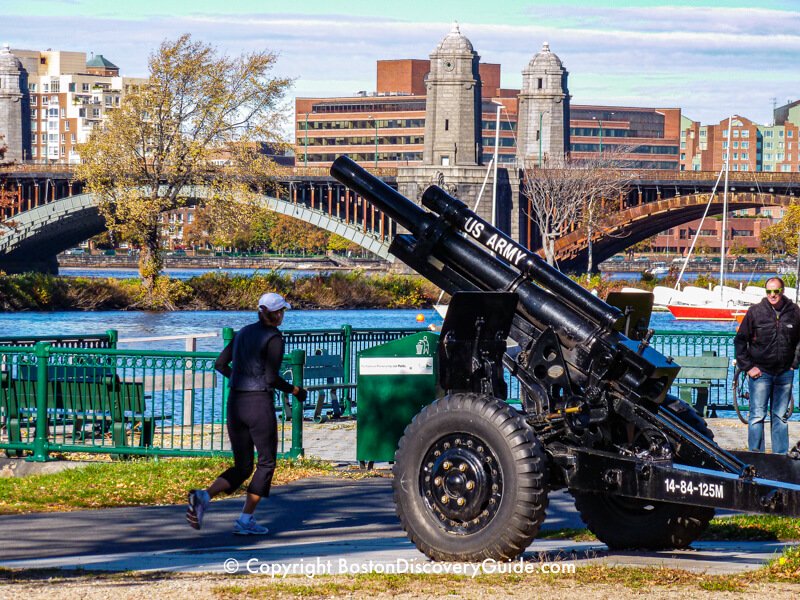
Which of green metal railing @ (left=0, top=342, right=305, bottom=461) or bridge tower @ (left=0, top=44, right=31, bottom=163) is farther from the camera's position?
bridge tower @ (left=0, top=44, right=31, bottom=163)

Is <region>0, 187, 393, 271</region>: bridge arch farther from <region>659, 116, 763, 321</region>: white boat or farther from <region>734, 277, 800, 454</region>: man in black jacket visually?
<region>734, 277, 800, 454</region>: man in black jacket

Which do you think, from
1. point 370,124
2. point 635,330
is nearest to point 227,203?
point 635,330

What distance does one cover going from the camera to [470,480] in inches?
307

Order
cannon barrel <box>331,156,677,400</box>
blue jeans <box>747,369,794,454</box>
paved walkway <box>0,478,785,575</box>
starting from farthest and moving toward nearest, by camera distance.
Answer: blue jeans <box>747,369,794,454</box> → cannon barrel <box>331,156,677,400</box> → paved walkway <box>0,478,785,575</box>

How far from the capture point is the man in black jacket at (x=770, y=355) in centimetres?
1310

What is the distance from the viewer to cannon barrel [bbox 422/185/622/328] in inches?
325

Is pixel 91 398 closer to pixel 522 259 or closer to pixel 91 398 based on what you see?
pixel 91 398

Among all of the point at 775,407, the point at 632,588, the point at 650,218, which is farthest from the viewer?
the point at 650,218

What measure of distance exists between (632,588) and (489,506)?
3.29 ft

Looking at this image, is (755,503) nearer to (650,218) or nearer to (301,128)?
(650,218)

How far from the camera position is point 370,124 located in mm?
152000

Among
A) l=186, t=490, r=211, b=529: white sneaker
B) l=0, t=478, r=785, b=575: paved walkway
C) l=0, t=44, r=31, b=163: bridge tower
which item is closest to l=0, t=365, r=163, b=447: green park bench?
l=0, t=478, r=785, b=575: paved walkway

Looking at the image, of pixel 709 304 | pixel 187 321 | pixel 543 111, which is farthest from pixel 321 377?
pixel 543 111

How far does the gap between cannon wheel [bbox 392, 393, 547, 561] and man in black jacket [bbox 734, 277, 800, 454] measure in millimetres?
5946
